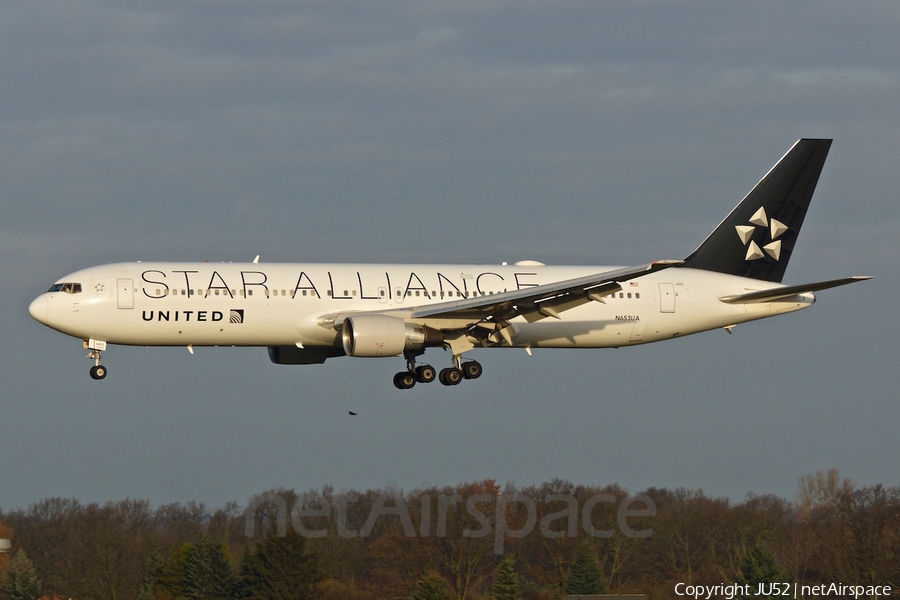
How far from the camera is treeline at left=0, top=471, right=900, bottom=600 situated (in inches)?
2970

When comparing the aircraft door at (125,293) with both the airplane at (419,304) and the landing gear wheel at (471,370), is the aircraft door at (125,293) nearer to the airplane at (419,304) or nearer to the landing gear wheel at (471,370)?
the airplane at (419,304)

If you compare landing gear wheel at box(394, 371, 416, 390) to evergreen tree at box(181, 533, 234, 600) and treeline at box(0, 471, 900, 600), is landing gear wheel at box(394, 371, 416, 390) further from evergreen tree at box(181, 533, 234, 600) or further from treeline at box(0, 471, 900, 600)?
evergreen tree at box(181, 533, 234, 600)

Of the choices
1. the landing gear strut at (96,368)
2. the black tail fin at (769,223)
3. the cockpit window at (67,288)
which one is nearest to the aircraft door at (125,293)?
the cockpit window at (67,288)

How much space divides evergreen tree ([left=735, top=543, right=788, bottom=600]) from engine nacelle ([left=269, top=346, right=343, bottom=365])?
1251 inches

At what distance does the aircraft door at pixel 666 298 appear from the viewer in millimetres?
54500

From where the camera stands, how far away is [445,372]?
171 ft

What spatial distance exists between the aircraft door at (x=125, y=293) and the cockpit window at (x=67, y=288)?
158cm

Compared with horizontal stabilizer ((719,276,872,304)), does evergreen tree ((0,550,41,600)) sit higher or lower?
lower

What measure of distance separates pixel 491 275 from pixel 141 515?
60133 mm

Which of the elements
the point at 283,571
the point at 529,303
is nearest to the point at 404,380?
the point at 529,303

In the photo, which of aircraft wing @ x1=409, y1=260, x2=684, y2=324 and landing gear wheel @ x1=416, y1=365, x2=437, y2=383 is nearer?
aircraft wing @ x1=409, y1=260, x2=684, y2=324

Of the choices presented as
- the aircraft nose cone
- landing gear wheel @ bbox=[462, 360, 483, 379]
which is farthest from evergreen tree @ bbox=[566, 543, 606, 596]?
the aircraft nose cone

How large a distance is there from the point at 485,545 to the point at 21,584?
1316 inches

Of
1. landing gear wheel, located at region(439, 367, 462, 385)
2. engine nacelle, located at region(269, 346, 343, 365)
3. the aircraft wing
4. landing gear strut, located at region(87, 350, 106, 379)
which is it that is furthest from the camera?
engine nacelle, located at region(269, 346, 343, 365)
